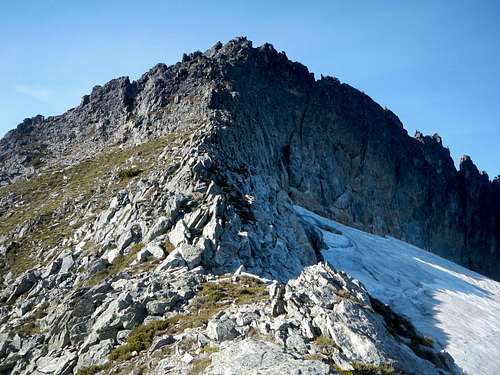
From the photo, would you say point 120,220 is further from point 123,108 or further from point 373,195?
point 373,195

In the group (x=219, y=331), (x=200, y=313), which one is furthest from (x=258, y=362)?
(x=200, y=313)

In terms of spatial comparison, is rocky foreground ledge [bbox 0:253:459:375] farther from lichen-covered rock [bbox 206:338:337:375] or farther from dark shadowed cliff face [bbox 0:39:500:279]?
dark shadowed cliff face [bbox 0:39:500:279]

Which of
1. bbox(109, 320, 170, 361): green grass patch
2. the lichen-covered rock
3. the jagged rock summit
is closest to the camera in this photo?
the lichen-covered rock

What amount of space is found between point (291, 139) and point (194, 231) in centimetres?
5769

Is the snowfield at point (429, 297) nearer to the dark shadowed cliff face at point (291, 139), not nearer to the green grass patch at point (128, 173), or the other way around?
the dark shadowed cliff face at point (291, 139)

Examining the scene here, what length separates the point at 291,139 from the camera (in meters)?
81.8

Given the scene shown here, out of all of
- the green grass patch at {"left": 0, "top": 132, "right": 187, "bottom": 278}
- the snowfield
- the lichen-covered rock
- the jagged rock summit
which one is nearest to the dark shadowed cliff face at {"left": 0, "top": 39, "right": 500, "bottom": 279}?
the jagged rock summit

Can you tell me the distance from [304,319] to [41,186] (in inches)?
1877

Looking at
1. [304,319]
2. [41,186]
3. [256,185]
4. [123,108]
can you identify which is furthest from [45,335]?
[123,108]

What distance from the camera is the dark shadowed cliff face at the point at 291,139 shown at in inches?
2410

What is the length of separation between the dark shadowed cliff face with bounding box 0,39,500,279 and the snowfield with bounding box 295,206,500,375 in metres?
11.1

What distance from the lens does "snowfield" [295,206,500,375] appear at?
3188 cm

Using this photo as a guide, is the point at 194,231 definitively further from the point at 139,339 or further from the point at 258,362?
the point at 258,362

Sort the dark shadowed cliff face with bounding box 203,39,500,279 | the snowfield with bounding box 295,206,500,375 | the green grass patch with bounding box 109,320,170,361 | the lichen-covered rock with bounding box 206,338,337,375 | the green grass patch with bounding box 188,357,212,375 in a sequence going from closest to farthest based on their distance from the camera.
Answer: the lichen-covered rock with bounding box 206,338,337,375 → the green grass patch with bounding box 188,357,212,375 → the green grass patch with bounding box 109,320,170,361 → the snowfield with bounding box 295,206,500,375 → the dark shadowed cliff face with bounding box 203,39,500,279
